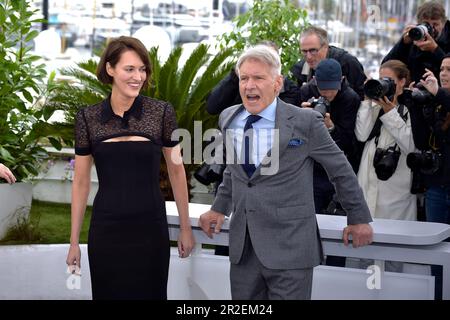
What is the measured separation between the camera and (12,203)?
8164mm

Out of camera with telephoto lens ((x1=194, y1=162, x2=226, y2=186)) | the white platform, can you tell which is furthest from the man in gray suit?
camera with telephoto lens ((x1=194, y1=162, x2=226, y2=186))

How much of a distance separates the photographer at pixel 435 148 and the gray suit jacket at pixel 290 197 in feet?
5.02

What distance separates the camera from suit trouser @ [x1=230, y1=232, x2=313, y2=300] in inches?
150

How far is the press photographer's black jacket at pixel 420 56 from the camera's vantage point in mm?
6122

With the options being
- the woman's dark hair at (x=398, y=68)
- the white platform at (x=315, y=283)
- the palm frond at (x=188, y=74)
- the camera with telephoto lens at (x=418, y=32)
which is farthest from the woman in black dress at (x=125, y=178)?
the palm frond at (x=188, y=74)

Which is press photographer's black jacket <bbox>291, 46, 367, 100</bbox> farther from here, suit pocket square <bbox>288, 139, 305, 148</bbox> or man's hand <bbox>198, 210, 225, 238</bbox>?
suit pocket square <bbox>288, 139, 305, 148</bbox>

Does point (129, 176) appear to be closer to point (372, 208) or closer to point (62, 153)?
point (372, 208)

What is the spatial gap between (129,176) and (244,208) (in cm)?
54

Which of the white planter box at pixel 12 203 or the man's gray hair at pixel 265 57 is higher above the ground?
the man's gray hair at pixel 265 57

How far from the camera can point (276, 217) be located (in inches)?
151

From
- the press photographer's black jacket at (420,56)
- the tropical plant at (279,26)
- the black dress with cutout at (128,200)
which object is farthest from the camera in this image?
the tropical plant at (279,26)

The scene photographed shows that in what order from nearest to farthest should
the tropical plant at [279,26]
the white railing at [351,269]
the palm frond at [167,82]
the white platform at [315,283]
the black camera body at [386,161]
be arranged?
the white railing at [351,269], the white platform at [315,283], the black camera body at [386,161], the tropical plant at [279,26], the palm frond at [167,82]

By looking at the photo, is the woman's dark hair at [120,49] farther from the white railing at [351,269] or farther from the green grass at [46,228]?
the green grass at [46,228]

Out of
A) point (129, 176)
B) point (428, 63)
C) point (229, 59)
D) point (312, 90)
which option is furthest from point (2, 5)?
point (129, 176)
